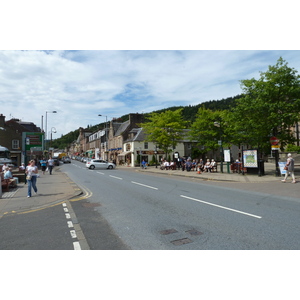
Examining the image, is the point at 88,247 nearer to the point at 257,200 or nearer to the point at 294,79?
the point at 257,200

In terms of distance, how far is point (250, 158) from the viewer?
20.9 m

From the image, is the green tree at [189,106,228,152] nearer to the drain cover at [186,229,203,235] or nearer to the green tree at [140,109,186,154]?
the green tree at [140,109,186,154]

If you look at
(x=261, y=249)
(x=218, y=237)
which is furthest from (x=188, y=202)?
(x=261, y=249)

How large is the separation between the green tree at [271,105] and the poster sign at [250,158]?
97 cm

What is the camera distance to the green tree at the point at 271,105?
18578mm

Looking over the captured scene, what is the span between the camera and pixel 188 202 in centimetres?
946

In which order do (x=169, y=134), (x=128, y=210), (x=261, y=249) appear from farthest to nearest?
1. (x=169, y=134)
2. (x=128, y=210)
3. (x=261, y=249)

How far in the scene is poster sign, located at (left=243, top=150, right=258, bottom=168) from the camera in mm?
20475

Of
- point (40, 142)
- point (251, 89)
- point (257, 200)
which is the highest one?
point (251, 89)

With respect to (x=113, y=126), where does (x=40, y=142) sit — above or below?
below

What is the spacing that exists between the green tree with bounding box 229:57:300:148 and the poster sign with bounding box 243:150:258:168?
0.97 meters

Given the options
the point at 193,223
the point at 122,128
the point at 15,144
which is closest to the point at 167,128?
the point at 122,128

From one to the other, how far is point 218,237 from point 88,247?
2.65 m

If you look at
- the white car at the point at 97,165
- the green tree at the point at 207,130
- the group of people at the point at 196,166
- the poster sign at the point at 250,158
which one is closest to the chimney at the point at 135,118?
the white car at the point at 97,165
